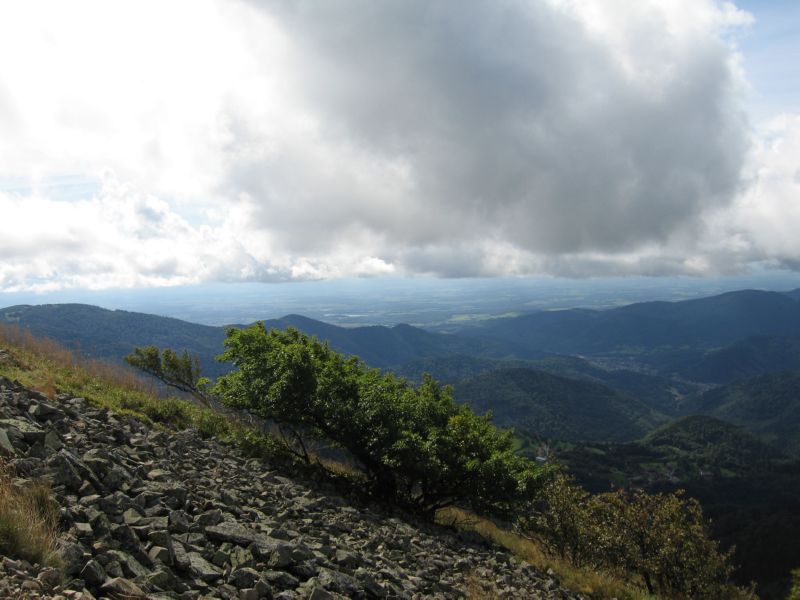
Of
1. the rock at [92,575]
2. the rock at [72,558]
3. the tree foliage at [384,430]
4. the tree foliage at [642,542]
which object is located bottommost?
the tree foliage at [642,542]

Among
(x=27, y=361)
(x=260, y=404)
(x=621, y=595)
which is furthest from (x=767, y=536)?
(x=27, y=361)

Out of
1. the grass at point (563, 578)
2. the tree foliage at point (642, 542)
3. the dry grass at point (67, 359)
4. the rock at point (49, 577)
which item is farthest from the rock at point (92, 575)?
the tree foliage at point (642, 542)

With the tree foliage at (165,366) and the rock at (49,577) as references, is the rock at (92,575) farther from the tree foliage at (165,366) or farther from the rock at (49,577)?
the tree foliage at (165,366)

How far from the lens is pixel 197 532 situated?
30.3 ft

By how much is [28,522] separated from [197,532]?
11.1 feet

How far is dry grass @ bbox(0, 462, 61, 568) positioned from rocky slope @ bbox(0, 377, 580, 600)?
0.27 meters

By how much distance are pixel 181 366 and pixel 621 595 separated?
116 feet

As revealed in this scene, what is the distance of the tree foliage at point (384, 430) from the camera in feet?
66.8

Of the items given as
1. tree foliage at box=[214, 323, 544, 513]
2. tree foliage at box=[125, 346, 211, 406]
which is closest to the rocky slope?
tree foliage at box=[214, 323, 544, 513]

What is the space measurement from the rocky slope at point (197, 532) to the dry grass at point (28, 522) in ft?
0.90

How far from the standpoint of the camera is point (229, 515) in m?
11.0

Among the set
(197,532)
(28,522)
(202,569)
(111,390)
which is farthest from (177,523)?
(111,390)

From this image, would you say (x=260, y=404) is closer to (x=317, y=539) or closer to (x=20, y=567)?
(x=317, y=539)

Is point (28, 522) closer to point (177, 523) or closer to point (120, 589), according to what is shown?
point (120, 589)
